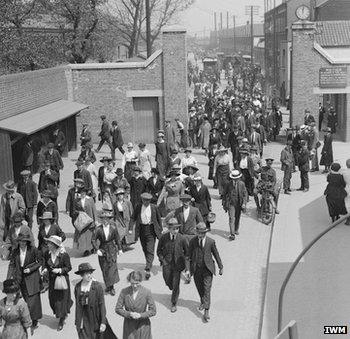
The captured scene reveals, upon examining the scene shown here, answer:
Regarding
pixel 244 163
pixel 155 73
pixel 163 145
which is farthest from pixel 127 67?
pixel 244 163

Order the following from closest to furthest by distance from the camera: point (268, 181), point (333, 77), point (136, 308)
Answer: point (136, 308) < point (268, 181) < point (333, 77)

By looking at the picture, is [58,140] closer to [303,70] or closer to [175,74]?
[175,74]

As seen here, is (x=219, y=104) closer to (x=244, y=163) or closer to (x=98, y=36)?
(x=98, y=36)

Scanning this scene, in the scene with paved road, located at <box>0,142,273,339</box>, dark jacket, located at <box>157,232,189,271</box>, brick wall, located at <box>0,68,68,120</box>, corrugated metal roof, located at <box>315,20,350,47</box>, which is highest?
corrugated metal roof, located at <box>315,20,350,47</box>

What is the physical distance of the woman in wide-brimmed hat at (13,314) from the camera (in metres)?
8.45

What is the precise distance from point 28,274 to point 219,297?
10.3ft

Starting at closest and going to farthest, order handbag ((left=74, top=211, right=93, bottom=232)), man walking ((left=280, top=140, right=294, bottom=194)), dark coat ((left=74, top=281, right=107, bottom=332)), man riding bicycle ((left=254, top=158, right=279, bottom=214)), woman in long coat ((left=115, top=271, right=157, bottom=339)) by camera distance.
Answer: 1. woman in long coat ((left=115, top=271, right=157, bottom=339))
2. dark coat ((left=74, top=281, right=107, bottom=332))
3. handbag ((left=74, top=211, right=93, bottom=232))
4. man riding bicycle ((left=254, top=158, right=279, bottom=214))
5. man walking ((left=280, top=140, right=294, bottom=194))

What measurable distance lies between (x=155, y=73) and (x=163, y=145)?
899 centimetres

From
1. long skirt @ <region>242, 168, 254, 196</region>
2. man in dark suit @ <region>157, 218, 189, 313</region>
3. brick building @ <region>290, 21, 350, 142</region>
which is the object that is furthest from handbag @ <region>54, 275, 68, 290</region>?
brick building @ <region>290, 21, 350, 142</region>

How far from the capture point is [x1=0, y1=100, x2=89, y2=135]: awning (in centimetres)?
1939

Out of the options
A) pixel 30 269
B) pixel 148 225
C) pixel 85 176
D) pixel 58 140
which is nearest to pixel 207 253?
pixel 148 225

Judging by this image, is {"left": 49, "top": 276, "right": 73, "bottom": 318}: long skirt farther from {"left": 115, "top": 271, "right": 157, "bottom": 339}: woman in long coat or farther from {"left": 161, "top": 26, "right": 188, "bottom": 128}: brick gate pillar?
{"left": 161, "top": 26, "right": 188, "bottom": 128}: brick gate pillar

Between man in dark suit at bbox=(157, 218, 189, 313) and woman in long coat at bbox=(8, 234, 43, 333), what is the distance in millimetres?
1949

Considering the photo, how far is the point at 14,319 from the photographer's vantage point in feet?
27.8
